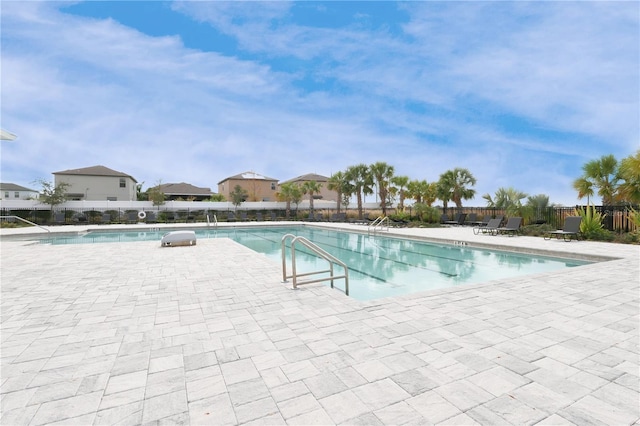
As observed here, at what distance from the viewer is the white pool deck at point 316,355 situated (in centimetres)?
199

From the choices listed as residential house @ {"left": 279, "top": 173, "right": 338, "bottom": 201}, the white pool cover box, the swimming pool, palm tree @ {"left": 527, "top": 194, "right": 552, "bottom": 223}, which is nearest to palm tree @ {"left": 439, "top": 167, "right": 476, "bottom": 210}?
palm tree @ {"left": 527, "top": 194, "right": 552, "bottom": 223}

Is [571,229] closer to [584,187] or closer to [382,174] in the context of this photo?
[584,187]

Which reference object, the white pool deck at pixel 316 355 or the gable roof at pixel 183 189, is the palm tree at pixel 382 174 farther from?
the gable roof at pixel 183 189

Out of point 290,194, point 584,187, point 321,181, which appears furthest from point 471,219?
point 321,181

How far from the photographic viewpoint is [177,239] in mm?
10484

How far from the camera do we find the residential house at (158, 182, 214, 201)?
4125 cm

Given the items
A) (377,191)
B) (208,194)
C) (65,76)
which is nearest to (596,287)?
(65,76)

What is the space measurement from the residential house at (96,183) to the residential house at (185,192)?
5.13 m

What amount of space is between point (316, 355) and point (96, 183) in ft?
134

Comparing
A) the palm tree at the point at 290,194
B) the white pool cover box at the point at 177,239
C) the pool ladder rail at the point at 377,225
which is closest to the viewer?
the white pool cover box at the point at 177,239

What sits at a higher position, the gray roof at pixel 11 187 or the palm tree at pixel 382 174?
the gray roof at pixel 11 187

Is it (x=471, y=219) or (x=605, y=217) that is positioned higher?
(x=605, y=217)

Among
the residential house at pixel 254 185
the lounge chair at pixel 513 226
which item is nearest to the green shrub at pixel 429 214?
the lounge chair at pixel 513 226

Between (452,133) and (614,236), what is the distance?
536 inches
